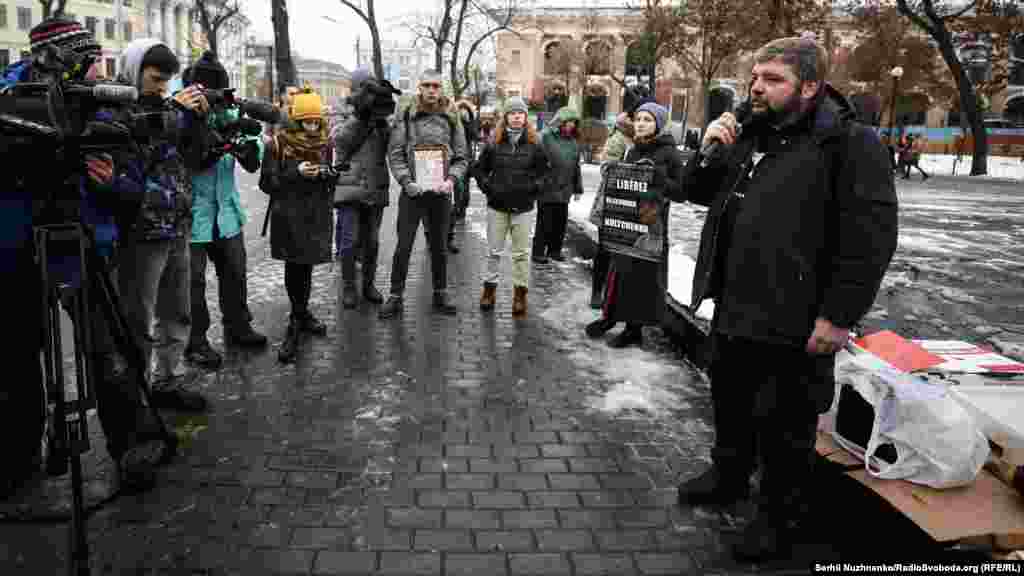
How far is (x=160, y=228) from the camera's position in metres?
4.30

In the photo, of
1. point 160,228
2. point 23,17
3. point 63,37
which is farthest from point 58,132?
point 23,17

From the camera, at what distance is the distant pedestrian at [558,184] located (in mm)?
9836

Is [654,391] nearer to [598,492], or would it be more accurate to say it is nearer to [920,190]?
[598,492]

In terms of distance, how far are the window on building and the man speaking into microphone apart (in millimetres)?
85279

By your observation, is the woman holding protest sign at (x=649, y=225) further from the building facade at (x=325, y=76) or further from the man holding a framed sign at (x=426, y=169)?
the building facade at (x=325, y=76)

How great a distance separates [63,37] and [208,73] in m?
1.66

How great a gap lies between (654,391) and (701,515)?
65.5 inches

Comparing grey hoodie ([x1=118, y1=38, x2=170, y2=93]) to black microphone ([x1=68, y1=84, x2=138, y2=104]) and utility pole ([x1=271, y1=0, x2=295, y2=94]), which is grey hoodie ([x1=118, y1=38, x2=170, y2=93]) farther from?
utility pole ([x1=271, y1=0, x2=295, y2=94])

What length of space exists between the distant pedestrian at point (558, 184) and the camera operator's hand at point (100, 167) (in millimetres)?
6809

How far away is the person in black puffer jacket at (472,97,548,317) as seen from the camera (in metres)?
7.25

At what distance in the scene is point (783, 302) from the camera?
10.3 feet

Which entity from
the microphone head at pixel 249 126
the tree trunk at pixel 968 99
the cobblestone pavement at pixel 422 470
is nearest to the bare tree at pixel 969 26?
the tree trunk at pixel 968 99

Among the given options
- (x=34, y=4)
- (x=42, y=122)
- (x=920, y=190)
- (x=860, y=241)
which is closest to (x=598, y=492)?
(x=860, y=241)

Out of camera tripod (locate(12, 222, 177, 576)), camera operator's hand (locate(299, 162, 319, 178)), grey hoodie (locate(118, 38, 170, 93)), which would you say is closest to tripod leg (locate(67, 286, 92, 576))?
camera tripod (locate(12, 222, 177, 576))
